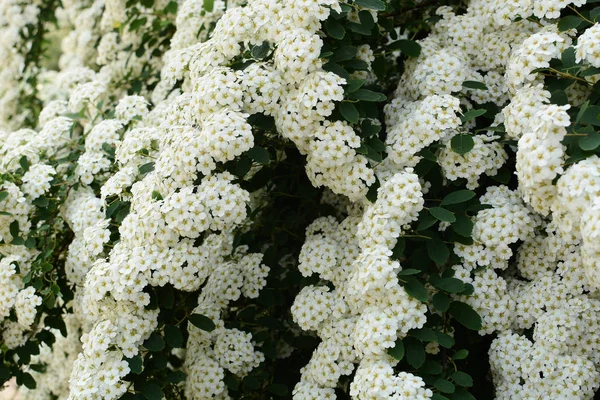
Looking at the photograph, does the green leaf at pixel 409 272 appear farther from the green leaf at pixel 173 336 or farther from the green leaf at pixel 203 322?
the green leaf at pixel 173 336

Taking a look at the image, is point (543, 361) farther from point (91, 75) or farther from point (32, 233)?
point (91, 75)

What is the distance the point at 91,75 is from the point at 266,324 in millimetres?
2154

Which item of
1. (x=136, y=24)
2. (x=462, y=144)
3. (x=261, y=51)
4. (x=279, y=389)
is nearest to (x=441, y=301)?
(x=462, y=144)

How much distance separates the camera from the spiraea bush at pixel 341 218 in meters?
2.66

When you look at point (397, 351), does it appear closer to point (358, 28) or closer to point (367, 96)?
point (367, 96)

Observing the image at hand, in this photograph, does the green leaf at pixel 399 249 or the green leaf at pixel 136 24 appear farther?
the green leaf at pixel 136 24

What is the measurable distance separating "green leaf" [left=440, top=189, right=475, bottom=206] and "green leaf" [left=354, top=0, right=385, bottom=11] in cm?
75

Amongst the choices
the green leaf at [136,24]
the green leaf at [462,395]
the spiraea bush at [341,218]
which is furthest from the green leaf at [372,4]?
the green leaf at [136,24]

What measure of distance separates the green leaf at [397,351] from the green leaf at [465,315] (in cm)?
27

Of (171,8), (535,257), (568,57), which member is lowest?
(535,257)

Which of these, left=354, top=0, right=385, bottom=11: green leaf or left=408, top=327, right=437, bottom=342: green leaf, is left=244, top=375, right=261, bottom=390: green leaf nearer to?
left=408, top=327, right=437, bottom=342: green leaf

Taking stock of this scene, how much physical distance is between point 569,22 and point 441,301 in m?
1.09

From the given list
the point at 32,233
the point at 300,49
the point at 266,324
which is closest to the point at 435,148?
the point at 300,49

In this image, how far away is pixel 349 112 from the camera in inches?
110
